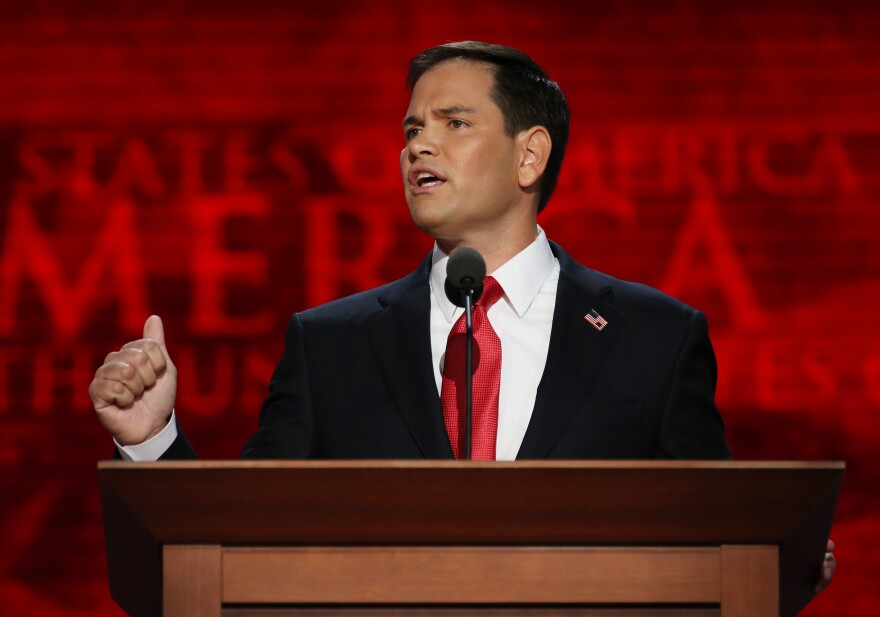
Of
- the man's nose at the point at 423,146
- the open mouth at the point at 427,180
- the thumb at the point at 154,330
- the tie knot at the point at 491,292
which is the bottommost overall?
the thumb at the point at 154,330

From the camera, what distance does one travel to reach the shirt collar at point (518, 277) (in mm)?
2092

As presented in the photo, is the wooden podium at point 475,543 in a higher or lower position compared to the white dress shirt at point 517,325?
lower

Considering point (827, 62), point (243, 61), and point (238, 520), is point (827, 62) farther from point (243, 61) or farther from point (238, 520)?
point (238, 520)

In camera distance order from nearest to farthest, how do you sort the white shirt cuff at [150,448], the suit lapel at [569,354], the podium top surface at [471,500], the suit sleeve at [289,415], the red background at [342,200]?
1. the podium top surface at [471,500]
2. the white shirt cuff at [150,448]
3. the suit lapel at [569,354]
4. the suit sleeve at [289,415]
5. the red background at [342,200]

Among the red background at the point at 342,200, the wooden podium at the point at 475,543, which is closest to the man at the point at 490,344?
the wooden podium at the point at 475,543

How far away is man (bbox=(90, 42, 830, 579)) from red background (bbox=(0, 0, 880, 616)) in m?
0.83

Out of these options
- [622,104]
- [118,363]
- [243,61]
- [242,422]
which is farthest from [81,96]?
[118,363]

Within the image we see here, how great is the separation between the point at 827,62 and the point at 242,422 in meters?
1.61

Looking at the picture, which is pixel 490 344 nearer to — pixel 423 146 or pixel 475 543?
pixel 423 146

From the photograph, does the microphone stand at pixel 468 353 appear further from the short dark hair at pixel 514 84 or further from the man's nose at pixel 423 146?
the short dark hair at pixel 514 84

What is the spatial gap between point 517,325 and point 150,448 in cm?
64

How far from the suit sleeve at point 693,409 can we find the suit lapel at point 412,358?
345mm

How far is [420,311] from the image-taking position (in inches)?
81.4

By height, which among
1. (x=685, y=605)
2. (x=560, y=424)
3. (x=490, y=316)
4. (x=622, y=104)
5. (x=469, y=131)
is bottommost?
(x=685, y=605)
